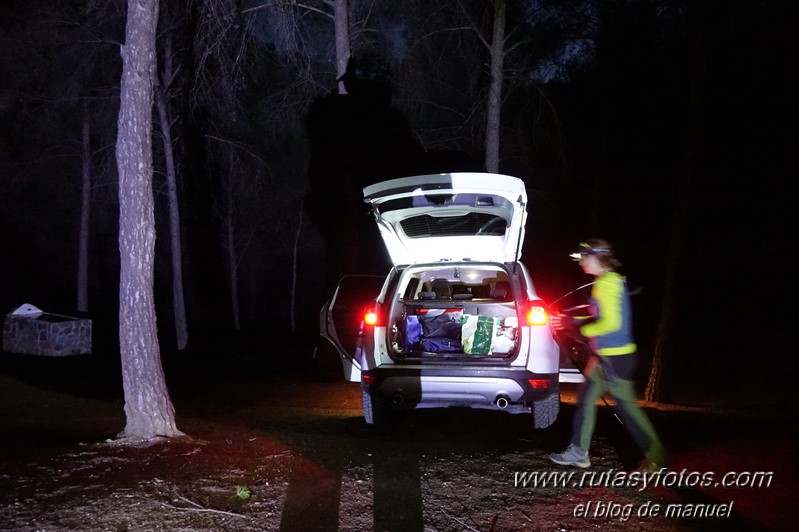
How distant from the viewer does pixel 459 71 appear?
46.3 ft

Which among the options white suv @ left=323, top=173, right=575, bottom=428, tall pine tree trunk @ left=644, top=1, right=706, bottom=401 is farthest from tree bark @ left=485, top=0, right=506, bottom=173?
white suv @ left=323, top=173, right=575, bottom=428

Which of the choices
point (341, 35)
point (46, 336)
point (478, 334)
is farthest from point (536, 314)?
point (46, 336)

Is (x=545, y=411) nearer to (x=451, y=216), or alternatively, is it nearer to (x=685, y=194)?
(x=451, y=216)

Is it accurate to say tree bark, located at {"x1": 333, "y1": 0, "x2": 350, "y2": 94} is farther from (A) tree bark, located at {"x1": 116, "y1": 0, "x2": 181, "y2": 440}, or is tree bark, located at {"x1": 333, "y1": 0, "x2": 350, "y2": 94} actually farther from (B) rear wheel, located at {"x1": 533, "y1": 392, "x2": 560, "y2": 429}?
(B) rear wheel, located at {"x1": 533, "y1": 392, "x2": 560, "y2": 429}

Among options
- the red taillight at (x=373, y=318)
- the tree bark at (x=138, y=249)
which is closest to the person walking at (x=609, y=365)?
the red taillight at (x=373, y=318)

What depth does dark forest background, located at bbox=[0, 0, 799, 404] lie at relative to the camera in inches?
404

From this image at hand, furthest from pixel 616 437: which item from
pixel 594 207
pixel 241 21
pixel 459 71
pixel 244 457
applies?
pixel 594 207

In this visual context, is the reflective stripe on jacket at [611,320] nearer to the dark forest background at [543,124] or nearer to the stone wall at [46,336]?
the dark forest background at [543,124]

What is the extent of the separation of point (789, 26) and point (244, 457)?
11.9 metres

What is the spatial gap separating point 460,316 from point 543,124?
836 centimetres

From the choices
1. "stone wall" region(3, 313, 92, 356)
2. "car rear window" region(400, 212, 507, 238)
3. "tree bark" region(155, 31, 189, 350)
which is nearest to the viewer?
"car rear window" region(400, 212, 507, 238)

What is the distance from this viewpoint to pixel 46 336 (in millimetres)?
13812

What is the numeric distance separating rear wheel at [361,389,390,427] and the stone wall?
10830mm

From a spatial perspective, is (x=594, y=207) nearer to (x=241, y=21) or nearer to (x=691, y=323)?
(x=691, y=323)
